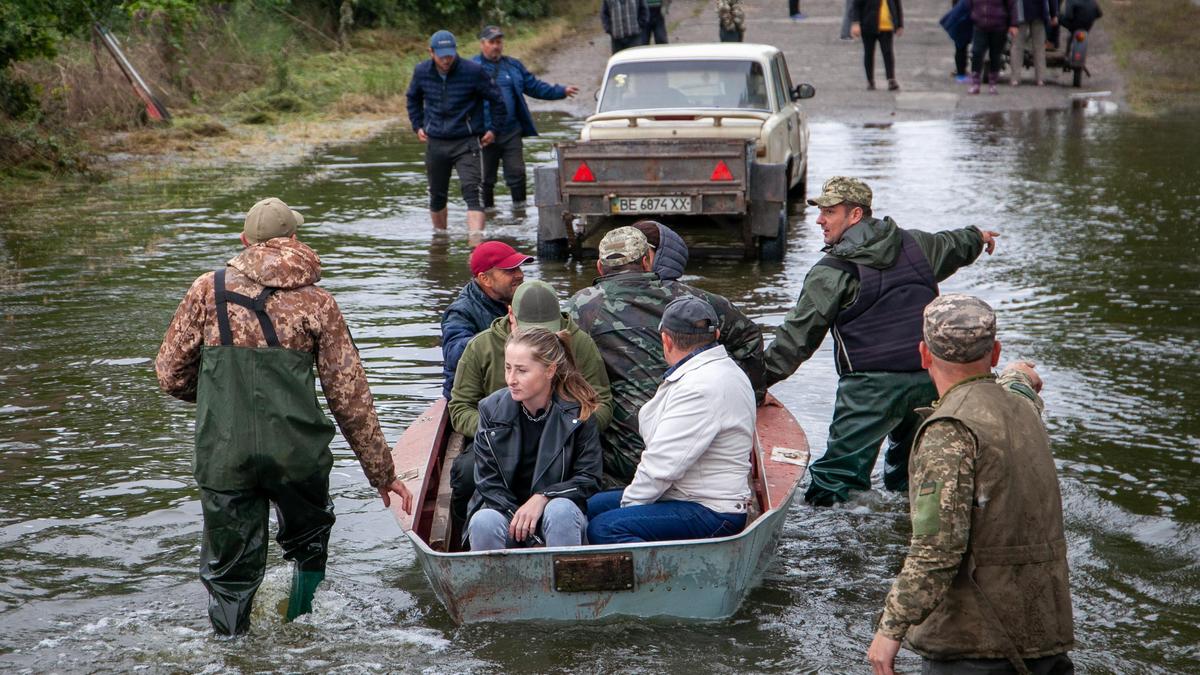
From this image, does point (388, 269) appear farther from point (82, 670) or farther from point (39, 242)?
point (82, 670)

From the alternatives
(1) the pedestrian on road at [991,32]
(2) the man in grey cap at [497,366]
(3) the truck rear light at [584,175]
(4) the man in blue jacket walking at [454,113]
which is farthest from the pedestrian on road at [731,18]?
(2) the man in grey cap at [497,366]

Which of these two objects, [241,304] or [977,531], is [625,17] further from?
[977,531]

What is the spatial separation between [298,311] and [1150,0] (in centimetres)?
3463

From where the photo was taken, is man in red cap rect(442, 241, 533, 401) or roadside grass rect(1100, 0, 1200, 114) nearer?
man in red cap rect(442, 241, 533, 401)

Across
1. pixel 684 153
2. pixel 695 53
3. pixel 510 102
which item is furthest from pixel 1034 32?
pixel 684 153

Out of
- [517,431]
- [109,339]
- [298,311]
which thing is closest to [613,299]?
[517,431]

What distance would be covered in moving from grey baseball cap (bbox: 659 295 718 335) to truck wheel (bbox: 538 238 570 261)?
25.1ft

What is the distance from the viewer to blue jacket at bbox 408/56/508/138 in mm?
13602

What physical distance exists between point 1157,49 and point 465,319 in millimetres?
26236

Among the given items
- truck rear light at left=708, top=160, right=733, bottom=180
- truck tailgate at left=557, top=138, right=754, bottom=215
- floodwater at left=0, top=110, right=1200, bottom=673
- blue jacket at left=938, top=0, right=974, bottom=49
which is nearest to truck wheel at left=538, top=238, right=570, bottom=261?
floodwater at left=0, top=110, right=1200, bottom=673

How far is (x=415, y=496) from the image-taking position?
20.4 feet

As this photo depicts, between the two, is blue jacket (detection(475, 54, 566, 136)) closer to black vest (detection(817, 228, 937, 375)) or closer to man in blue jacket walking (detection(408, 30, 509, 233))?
man in blue jacket walking (detection(408, 30, 509, 233))

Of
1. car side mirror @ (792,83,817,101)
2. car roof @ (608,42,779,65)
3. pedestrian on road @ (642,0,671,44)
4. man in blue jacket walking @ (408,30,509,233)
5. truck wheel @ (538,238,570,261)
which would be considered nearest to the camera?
truck wheel @ (538,238,570,261)

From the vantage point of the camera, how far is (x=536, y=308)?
237 inches
